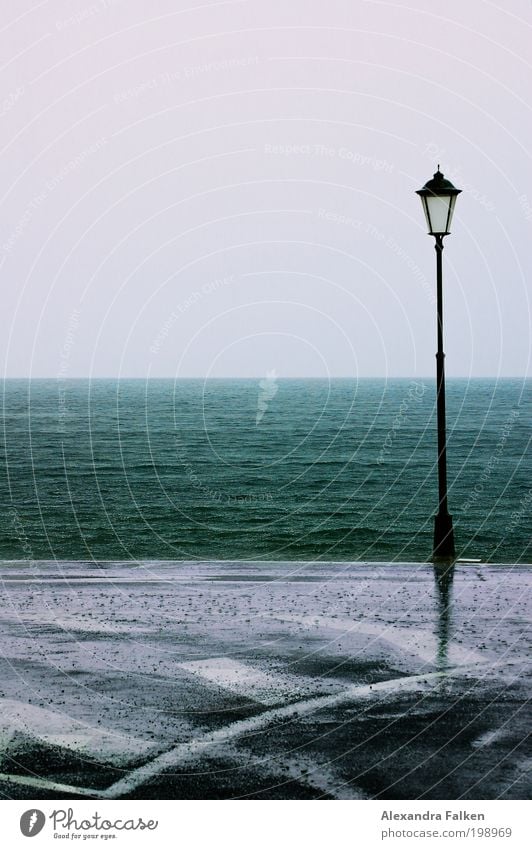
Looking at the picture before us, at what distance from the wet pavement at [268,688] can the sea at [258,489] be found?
8255 millimetres

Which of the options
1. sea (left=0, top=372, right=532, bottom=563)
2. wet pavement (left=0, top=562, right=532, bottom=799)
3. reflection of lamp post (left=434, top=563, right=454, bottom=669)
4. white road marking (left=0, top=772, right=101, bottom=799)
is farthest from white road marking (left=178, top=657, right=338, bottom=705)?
sea (left=0, top=372, right=532, bottom=563)

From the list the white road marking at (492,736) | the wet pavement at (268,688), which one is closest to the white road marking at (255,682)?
the wet pavement at (268,688)

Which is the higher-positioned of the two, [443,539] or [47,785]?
[443,539]

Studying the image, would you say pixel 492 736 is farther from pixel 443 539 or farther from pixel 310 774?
pixel 443 539

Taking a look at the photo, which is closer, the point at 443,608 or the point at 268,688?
the point at 268,688

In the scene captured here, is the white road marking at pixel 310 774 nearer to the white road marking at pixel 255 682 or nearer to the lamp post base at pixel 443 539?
the white road marking at pixel 255 682

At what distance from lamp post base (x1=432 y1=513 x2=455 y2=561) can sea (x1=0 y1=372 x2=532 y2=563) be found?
667 centimetres

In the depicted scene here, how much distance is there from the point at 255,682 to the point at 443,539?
22.9 feet

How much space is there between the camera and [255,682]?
28.8ft

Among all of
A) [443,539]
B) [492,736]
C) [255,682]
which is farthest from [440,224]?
[492,736]

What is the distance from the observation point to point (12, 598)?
12.8 metres

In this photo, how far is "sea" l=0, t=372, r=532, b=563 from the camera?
104ft

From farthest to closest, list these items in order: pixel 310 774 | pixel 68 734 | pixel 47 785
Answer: pixel 68 734 < pixel 310 774 < pixel 47 785

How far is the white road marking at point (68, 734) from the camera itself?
23.2 feet
